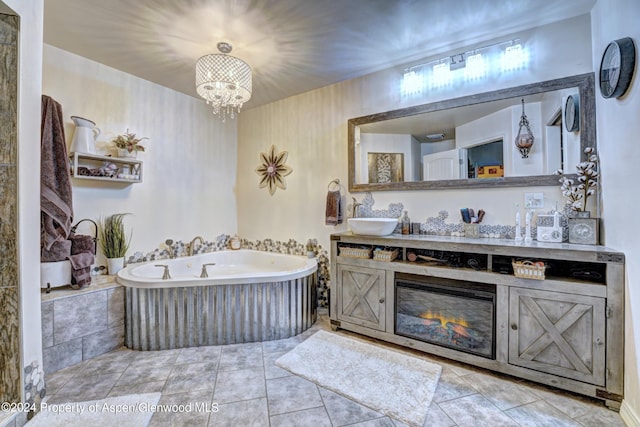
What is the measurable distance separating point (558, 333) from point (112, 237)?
3.71m

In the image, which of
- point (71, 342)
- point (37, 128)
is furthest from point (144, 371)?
point (37, 128)

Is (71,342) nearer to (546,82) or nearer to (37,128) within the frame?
(37,128)

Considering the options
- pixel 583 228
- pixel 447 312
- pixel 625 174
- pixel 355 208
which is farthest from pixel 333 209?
pixel 625 174

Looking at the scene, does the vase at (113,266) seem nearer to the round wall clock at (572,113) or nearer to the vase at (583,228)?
the vase at (583,228)

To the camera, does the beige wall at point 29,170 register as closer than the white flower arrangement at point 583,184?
Yes

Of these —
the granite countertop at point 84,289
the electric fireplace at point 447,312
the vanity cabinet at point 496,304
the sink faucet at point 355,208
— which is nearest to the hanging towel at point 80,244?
the granite countertop at point 84,289

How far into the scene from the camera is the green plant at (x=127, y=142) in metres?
2.76

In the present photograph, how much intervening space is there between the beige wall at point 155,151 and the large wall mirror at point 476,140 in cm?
195

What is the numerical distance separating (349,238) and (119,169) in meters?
2.47

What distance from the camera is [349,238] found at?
2.54m

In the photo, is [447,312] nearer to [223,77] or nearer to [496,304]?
[496,304]

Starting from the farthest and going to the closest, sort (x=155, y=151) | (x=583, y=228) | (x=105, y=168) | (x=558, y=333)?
(x=155, y=151)
(x=105, y=168)
(x=583, y=228)
(x=558, y=333)

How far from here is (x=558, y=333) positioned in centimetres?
167

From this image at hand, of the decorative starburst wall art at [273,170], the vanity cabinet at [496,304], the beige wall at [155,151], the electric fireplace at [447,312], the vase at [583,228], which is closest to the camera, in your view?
the vanity cabinet at [496,304]
